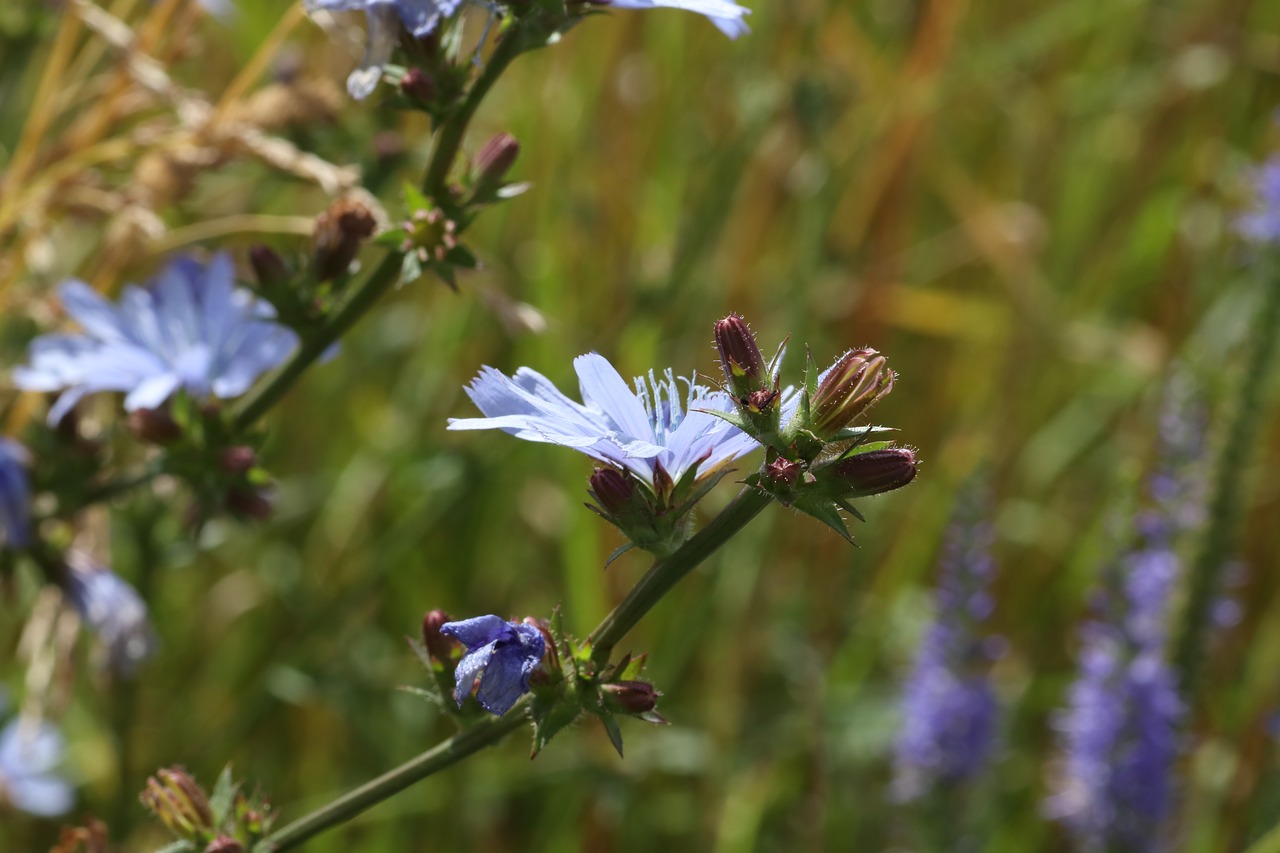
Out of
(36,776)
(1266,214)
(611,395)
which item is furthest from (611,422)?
(1266,214)

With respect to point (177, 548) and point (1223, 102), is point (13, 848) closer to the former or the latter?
point (177, 548)

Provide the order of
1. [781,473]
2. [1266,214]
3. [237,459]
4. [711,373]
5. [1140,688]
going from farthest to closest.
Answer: [711,373], [1266,214], [1140,688], [237,459], [781,473]

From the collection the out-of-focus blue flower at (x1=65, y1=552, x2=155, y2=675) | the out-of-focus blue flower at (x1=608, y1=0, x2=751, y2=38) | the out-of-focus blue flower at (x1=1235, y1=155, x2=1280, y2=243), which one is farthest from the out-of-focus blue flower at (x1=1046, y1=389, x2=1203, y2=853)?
the out-of-focus blue flower at (x1=65, y1=552, x2=155, y2=675)

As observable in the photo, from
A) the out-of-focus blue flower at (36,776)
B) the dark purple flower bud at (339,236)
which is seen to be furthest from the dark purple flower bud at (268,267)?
the out-of-focus blue flower at (36,776)

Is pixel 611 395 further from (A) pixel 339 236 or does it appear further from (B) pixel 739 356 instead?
(A) pixel 339 236

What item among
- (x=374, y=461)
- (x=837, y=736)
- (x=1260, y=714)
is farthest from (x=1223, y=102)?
(x=374, y=461)

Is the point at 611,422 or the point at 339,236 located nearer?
the point at 611,422

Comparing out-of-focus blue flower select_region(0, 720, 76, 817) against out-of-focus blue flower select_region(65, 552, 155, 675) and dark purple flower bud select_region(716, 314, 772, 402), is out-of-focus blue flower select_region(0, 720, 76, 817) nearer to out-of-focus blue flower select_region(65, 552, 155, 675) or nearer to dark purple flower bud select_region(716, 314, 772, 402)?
out-of-focus blue flower select_region(65, 552, 155, 675)
